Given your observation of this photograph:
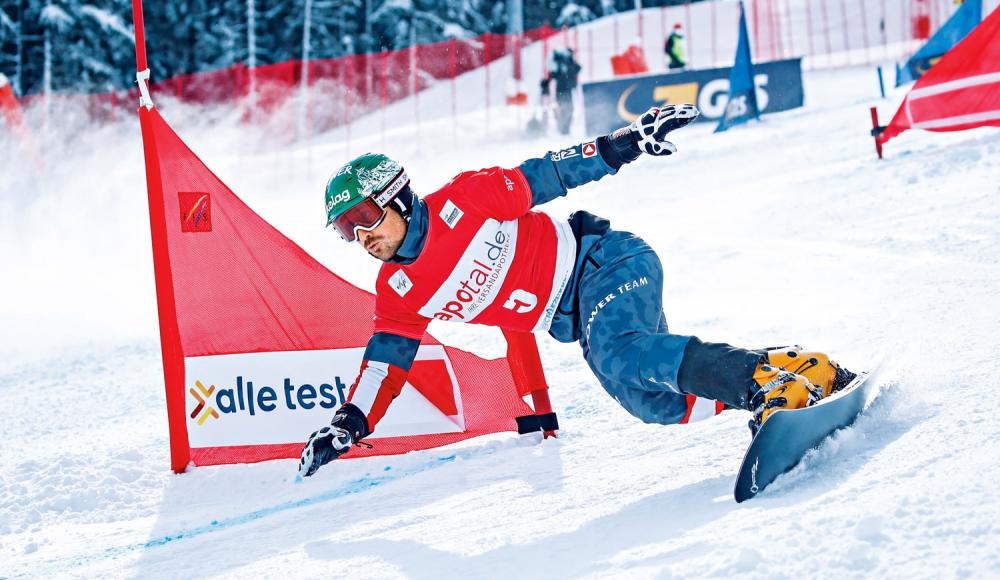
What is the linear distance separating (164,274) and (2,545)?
4.31 feet

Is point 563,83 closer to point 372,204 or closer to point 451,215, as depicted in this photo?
point 451,215

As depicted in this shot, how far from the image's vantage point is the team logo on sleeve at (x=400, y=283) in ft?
11.2

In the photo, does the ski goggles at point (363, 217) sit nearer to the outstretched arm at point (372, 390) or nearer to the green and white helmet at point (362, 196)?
the green and white helmet at point (362, 196)

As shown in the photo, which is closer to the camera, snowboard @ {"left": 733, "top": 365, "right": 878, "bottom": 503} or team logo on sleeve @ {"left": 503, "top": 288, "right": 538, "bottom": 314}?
snowboard @ {"left": 733, "top": 365, "right": 878, "bottom": 503}

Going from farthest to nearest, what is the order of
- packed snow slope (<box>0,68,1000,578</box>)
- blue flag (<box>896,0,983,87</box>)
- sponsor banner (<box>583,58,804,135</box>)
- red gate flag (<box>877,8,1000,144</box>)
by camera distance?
sponsor banner (<box>583,58,804,135</box>)
blue flag (<box>896,0,983,87</box>)
red gate flag (<box>877,8,1000,144</box>)
packed snow slope (<box>0,68,1000,578</box>)

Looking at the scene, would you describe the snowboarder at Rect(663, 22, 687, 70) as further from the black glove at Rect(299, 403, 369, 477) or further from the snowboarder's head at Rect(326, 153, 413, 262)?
the black glove at Rect(299, 403, 369, 477)

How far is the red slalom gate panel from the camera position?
168 inches

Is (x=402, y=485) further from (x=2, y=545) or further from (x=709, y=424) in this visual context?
(x=2, y=545)

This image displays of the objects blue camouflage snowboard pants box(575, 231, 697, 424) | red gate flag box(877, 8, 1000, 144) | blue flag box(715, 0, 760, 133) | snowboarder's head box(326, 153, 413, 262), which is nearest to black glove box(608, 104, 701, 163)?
blue camouflage snowboard pants box(575, 231, 697, 424)

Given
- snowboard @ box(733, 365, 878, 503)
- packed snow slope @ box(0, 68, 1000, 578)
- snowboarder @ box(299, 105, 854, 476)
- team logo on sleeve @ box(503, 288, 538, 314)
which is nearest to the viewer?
packed snow slope @ box(0, 68, 1000, 578)

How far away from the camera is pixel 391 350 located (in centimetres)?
355

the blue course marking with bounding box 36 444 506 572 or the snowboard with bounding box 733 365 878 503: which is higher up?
the snowboard with bounding box 733 365 878 503

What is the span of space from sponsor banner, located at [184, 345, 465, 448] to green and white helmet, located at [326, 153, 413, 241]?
3.98ft

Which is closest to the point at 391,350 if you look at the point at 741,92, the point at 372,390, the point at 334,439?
the point at 372,390
